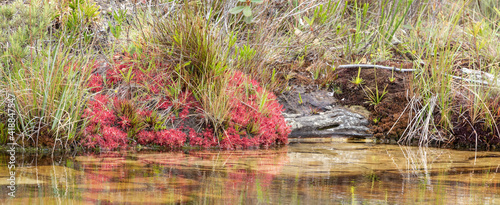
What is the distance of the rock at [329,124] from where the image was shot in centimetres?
680

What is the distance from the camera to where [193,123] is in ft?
19.2

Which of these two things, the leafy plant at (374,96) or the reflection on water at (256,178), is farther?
the leafy plant at (374,96)

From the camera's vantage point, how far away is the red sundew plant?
5.38 m

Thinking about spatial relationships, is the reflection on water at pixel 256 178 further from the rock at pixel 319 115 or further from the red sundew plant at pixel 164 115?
the rock at pixel 319 115

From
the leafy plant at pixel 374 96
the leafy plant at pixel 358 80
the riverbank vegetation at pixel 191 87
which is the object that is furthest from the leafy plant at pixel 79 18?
the leafy plant at pixel 374 96

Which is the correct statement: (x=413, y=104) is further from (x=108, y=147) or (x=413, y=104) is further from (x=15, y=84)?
(x=15, y=84)

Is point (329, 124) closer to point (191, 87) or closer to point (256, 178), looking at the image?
point (191, 87)

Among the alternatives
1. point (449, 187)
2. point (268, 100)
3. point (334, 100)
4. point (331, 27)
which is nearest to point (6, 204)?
point (449, 187)

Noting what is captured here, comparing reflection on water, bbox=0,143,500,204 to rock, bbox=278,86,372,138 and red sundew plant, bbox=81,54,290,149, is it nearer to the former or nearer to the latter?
red sundew plant, bbox=81,54,290,149

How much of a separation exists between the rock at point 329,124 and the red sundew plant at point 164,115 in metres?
0.60

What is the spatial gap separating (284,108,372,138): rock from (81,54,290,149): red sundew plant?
0.60 metres

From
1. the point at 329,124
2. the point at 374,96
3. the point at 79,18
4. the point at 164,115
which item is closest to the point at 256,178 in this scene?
the point at 164,115

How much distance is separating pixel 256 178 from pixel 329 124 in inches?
135

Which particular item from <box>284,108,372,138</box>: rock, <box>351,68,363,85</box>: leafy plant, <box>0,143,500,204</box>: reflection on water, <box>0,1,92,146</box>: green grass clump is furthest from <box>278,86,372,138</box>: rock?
<box>0,1,92,146</box>: green grass clump
